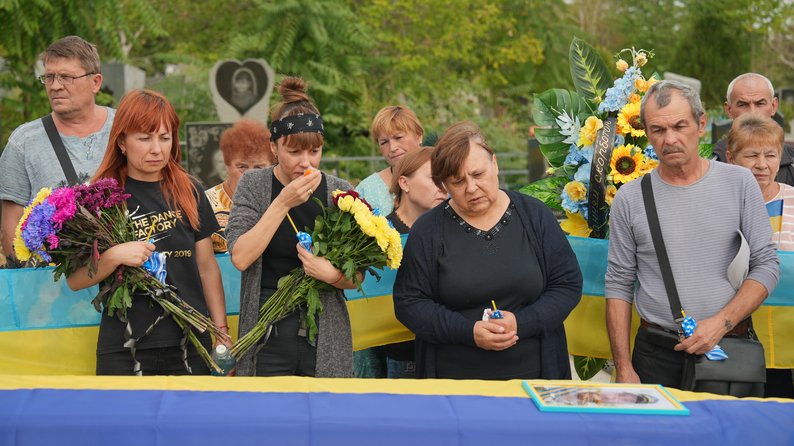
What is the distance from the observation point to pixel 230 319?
441 cm

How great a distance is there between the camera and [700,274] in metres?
3.69

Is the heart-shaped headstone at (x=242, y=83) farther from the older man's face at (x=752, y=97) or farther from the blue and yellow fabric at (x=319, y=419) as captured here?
the blue and yellow fabric at (x=319, y=419)

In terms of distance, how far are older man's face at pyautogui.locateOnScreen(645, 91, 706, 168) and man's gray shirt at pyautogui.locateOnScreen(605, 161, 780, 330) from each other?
0.13 metres

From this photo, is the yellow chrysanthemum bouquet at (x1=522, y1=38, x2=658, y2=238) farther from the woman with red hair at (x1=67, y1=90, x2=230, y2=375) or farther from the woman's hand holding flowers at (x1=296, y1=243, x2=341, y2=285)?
the woman with red hair at (x1=67, y1=90, x2=230, y2=375)

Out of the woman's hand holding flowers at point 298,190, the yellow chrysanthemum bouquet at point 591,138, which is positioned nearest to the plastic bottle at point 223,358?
the woman's hand holding flowers at point 298,190

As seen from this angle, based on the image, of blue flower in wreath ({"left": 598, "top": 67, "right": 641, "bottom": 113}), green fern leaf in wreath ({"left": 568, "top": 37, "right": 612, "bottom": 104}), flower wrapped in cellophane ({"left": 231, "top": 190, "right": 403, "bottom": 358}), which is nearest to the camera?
flower wrapped in cellophane ({"left": 231, "top": 190, "right": 403, "bottom": 358})

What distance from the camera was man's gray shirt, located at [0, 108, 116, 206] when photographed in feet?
14.2

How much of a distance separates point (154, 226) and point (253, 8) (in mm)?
17759

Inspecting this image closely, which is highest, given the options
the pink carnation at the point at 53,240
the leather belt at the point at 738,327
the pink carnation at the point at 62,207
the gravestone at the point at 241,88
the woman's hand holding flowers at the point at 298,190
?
the gravestone at the point at 241,88

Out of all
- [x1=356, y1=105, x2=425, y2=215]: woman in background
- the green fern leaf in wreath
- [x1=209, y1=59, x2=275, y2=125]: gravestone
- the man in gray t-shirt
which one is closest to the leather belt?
the man in gray t-shirt

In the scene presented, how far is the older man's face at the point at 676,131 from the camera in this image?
12.1ft

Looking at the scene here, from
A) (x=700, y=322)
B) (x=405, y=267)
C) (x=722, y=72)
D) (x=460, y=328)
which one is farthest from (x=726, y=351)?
(x=722, y=72)

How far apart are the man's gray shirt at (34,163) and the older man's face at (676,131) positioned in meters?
2.53

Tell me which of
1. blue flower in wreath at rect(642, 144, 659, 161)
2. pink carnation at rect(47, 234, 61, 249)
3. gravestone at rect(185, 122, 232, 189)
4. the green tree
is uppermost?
the green tree
